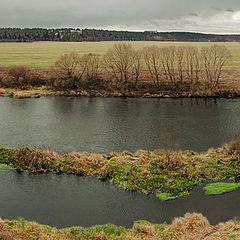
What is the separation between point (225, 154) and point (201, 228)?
991cm

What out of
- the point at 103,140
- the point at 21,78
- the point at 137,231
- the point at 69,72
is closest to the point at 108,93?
the point at 69,72

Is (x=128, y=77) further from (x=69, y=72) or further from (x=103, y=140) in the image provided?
(x=103, y=140)

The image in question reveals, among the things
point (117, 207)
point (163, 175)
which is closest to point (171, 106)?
point (163, 175)

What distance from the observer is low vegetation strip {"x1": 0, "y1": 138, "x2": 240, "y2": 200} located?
2059 cm

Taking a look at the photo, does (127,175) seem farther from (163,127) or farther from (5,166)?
(163,127)

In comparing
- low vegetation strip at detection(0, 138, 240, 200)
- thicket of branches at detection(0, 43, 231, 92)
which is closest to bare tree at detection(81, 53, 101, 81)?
thicket of branches at detection(0, 43, 231, 92)

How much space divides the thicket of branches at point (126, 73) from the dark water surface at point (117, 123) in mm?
6223

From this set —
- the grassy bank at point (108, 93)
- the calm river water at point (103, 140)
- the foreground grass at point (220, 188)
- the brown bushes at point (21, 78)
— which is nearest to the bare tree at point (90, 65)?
the grassy bank at point (108, 93)

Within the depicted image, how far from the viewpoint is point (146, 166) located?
22.5 metres

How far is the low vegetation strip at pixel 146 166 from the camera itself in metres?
20.6

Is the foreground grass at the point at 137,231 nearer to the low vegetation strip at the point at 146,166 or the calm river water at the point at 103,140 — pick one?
the calm river water at the point at 103,140

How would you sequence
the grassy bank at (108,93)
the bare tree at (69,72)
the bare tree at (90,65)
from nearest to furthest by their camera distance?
the grassy bank at (108,93), the bare tree at (69,72), the bare tree at (90,65)

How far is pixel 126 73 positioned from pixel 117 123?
22597 millimetres

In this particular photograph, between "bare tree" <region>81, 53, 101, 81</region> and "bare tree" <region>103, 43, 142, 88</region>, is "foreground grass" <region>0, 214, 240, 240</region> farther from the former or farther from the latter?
"bare tree" <region>81, 53, 101, 81</region>
